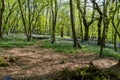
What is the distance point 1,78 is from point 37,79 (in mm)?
1539

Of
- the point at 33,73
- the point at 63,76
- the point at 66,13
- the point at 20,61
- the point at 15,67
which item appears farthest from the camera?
the point at 66,13

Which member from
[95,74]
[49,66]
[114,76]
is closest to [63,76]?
[95,74]

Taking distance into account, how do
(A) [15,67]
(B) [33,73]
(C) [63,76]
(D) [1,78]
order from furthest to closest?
1. (A) [15,67]
2. (B) [33,73]
3. (D) [1,78]
4. (C) [63,76]

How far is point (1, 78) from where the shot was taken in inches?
398

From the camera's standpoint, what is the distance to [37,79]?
10.3 meters

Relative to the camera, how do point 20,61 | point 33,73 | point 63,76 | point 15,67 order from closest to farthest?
1. point 63,76
2. point 33,73
3. point 15,67
4. point 20,61

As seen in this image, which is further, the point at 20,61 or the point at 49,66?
the point at 20,61

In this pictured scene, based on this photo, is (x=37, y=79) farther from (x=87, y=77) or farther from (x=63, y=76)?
(x=87, y=77)

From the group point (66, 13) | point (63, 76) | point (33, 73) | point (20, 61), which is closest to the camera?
point (63, 76)

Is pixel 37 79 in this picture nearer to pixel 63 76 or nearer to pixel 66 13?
pixel 63 76

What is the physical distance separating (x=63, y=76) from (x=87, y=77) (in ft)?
3.20

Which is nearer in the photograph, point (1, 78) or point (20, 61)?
point (1, 78)

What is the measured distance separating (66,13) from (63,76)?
4764 cm

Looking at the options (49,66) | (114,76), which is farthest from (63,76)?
(49,66)
